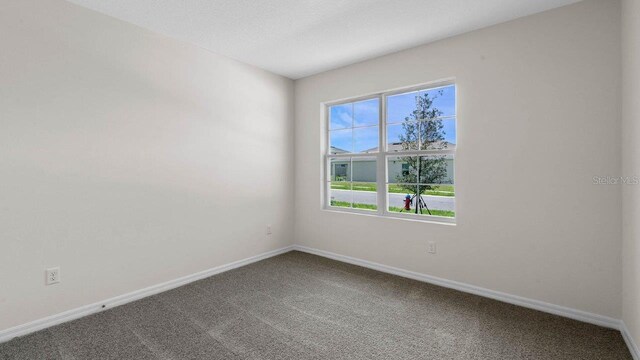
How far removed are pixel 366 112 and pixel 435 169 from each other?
1.14 meters

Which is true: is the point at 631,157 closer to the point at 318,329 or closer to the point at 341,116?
the point at 318,329

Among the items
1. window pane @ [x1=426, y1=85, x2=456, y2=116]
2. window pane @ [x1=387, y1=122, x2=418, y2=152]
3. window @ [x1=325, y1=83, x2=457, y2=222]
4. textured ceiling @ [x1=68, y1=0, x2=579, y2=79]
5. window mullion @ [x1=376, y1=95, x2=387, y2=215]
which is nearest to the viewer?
textured ceiling @ [x1=68, y1=0, x2=579, y2=79]

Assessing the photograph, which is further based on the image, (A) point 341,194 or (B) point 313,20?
(A) point 341,194

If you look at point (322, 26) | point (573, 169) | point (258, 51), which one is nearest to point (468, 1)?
point (322, 26)

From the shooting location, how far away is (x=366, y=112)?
371 centimetres

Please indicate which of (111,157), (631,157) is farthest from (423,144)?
(111,157)

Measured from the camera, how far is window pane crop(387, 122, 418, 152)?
3.29 meters

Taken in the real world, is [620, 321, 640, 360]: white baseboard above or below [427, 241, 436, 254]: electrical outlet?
below

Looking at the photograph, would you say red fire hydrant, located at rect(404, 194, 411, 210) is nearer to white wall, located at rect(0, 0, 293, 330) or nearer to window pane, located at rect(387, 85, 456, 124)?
window pane, located at rect(387, 85, 456, 124)

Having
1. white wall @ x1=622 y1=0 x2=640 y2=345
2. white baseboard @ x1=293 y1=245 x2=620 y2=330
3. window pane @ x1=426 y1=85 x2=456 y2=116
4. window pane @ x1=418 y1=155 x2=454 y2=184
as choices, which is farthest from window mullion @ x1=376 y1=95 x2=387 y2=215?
white wall @ x1=622 y1=0 x2=640 y2=345

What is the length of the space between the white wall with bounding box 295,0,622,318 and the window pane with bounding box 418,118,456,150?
17cm

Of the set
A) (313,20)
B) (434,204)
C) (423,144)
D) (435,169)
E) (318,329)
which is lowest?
(318,329)

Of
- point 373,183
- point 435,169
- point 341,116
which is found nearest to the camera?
point 435,169

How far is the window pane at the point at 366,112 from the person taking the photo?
3598 mm
